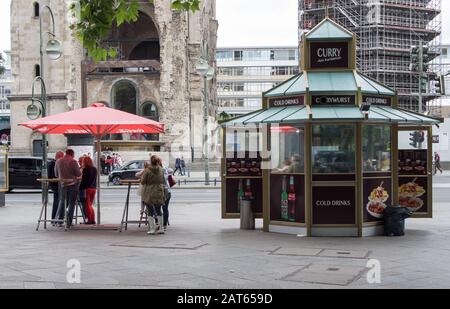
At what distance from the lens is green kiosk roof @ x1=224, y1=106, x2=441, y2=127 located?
12.7 meters

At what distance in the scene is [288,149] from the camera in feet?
44.6

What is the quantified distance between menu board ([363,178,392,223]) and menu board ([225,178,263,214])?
7.94ft

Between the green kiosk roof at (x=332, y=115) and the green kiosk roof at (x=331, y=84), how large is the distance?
32 centimetres

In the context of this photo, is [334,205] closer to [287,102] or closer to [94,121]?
[287,102]

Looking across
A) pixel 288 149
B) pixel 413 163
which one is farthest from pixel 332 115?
pixel 413 163

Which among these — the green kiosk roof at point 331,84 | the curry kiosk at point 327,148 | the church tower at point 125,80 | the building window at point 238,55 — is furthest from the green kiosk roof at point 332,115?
the building window at point 238,55

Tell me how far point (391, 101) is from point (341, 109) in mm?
1627

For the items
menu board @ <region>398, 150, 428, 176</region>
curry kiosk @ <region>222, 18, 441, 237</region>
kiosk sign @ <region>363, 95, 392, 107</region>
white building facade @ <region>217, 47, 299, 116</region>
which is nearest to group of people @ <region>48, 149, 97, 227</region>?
curry kiosk @ <region>222, 18, 441, 237</region>

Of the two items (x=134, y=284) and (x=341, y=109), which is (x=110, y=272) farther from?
(x=341, y=109)

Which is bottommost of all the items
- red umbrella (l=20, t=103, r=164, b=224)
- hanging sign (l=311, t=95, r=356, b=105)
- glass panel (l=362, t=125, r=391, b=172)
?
glass panel (l=362, t=125, r=391, b=172)

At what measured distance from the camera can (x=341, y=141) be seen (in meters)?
13.1

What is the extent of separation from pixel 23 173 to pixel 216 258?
941 inches

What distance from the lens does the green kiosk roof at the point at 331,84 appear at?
13.3 meters

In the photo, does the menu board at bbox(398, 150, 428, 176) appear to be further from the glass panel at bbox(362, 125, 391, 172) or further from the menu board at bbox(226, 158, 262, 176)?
the menu board at bbox(226, 158, 262, 176)
